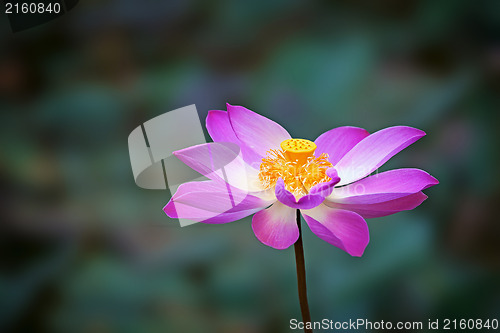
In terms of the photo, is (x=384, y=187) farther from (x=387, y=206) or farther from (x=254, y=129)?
(x=254, y=129)

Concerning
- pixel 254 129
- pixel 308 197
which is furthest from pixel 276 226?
pixel 254 129

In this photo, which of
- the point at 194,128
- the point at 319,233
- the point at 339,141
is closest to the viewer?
the point at 319,233

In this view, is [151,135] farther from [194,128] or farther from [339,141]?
[339,141]

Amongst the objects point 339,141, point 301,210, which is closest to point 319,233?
point 301,210

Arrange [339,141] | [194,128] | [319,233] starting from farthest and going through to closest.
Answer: [194,128] → [339,141] → [319,233]

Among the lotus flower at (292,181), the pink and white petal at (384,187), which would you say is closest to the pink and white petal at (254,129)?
the lotus flower at (292,181)

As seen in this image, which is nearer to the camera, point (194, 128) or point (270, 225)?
point (270, 225)

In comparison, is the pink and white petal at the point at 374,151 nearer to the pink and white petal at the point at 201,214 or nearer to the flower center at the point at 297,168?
the flower center at the point at 297,168

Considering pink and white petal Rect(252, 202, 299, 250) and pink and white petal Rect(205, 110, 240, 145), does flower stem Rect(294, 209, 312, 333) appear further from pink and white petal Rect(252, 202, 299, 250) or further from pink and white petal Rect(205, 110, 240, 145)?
pink and white petal Rect(205, 110, 240, 145)
